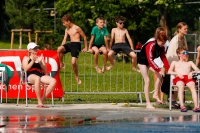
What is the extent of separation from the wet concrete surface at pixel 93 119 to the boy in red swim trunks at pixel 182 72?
0.46 meters

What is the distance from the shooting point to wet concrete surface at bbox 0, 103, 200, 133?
1437 cm

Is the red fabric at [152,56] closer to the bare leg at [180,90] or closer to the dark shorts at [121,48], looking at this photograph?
the bare leg at [180,90]

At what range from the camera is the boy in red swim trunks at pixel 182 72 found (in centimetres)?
1814

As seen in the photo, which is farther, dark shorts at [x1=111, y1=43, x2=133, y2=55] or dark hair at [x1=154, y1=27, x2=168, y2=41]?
dark shorts at [x1=111, y1=43, x2=133, y2=55]

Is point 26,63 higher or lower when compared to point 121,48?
lower

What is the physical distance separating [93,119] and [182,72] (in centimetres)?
314

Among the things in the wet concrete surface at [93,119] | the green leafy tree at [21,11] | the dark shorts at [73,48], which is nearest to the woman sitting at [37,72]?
the wet concrete surface at [93,119]

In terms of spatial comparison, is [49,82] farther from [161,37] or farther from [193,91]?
[193,91]

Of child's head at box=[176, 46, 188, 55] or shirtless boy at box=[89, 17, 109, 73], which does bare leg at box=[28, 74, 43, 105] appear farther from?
child's head at box=[176, 46, 188, 55]


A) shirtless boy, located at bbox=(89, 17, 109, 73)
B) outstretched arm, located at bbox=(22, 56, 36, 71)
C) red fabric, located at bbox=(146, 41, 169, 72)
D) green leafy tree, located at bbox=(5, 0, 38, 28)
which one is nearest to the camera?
red fabric, located at bbox=(146, 41, 169, 72)

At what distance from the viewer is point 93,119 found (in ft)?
52.9

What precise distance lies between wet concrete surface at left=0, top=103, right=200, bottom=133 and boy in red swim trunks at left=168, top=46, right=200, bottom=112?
465 millimetres

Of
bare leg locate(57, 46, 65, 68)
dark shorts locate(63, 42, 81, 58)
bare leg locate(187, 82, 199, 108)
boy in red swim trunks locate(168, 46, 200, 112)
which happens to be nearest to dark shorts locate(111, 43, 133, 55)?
dark shorts locate(63, 42, 81, 58)

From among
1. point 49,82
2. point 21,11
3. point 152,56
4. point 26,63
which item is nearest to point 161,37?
point 152,56
